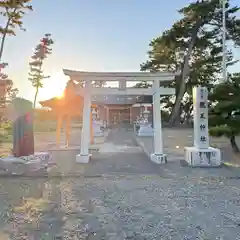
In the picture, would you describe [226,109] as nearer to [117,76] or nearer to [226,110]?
[226,110]

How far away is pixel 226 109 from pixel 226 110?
6cm

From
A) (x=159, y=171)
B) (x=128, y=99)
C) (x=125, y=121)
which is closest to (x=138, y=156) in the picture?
(x=128, y=99)

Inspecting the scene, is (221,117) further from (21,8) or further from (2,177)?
(21,8)

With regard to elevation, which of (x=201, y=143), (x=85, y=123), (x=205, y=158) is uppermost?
(x=85, y=123)

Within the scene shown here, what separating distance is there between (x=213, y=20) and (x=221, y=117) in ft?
53.5

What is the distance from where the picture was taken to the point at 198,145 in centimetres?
808

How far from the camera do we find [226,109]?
9.06 m

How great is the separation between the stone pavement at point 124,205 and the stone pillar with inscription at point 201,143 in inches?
26.8

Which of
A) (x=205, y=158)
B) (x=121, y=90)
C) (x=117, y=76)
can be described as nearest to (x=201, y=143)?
(x=205, y=158)

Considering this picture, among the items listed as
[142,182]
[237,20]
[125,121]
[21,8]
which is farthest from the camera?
[125,121]

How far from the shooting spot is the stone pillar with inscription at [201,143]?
784 cm

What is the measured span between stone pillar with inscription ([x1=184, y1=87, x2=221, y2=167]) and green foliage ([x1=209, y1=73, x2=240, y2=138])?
92 cm

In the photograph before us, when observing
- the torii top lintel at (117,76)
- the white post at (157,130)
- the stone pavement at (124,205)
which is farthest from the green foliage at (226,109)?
the stone pavement at (124,205)

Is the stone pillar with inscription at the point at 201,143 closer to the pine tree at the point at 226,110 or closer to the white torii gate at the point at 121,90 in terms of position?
the white torii gate at the point at 121,90
